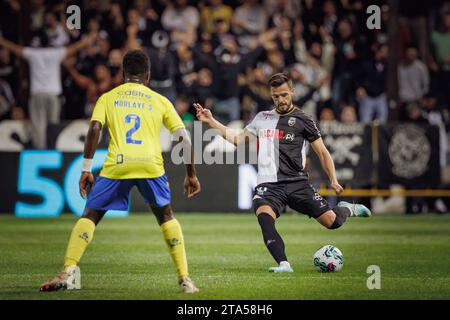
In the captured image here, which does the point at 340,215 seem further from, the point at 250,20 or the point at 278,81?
the point at 250,20

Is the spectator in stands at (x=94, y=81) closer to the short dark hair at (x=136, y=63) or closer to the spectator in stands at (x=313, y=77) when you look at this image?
the spectator in stands at (x=313, y=77)

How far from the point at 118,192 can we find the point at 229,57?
41.6 feet

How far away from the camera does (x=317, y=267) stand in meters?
11.6

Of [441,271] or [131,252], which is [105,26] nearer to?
[131,252]

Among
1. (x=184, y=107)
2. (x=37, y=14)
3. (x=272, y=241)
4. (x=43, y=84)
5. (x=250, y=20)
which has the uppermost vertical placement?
(x=37, y=14)

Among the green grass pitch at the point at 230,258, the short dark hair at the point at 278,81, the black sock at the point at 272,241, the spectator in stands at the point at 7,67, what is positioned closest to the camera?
the green grass pitch at the point at 230,258

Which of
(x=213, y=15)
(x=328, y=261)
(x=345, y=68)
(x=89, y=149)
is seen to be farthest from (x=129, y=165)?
(x=213, y=15)

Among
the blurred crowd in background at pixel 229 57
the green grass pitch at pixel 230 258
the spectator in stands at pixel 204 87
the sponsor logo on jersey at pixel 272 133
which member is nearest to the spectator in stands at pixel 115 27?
the blurred crowd in background at pixel 229 57

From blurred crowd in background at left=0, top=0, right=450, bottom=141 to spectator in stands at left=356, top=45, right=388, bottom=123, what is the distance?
3cm

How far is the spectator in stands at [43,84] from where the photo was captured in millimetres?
21078

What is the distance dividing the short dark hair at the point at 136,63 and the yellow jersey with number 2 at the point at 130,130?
0.49 ft

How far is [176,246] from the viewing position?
9.38 metres

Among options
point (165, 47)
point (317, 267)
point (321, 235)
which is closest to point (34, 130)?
point (165, 47)

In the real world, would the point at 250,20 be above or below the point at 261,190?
above
